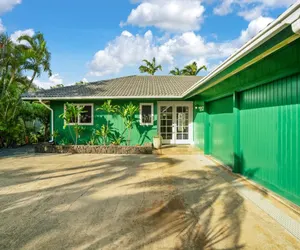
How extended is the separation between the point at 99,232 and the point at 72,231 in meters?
0.36

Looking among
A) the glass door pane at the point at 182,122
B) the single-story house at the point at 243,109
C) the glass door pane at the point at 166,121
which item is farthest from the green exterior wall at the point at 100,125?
the glass door pane at the point at 182,122

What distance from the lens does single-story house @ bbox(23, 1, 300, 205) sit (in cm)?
380

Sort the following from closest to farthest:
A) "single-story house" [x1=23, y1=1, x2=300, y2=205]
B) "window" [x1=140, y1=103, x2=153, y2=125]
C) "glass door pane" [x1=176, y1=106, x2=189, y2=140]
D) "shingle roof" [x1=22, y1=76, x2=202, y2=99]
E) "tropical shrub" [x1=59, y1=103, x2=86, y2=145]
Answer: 1. "single-story house" [x1=23, y1=1, x2=300, y2=205]
2. "tropical shrub" [x1=59, y1=103, x2=86, y2=145]
3. "shingle roof" [x1=22, y1=76, x2=202, y2=99]
4. "window" [x1=140, y1=103, x2=153, y2=125]
5. "glass door pane" [x1=176, y1=106, x2=189, y2=140]

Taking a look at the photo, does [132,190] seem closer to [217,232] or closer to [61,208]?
[61,208]

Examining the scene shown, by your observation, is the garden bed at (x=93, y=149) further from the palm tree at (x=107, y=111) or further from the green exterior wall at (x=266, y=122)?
the green exterior wall at (x=266, y=122)

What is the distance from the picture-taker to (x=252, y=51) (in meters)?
3.70

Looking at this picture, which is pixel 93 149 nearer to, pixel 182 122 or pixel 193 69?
pixel 182 122

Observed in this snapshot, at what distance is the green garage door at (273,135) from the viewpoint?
4.01 meters

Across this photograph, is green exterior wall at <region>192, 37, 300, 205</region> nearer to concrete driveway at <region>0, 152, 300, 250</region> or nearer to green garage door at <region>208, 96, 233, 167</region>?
green garage door at <region>208, 96, 233, 167</region>

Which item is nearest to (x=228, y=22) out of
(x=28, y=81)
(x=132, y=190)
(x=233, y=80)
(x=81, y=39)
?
(x=81, y=39)

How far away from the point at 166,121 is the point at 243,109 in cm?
616

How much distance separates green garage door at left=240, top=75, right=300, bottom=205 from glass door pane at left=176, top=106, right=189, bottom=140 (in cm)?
601

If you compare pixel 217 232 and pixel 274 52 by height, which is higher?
pixel 274 52

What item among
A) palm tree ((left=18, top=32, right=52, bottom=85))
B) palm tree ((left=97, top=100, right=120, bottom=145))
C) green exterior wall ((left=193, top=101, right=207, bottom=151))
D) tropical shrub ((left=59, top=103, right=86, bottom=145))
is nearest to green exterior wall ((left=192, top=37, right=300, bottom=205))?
green exterior wall ((left=193, top=101, right=207, bottom=151))
